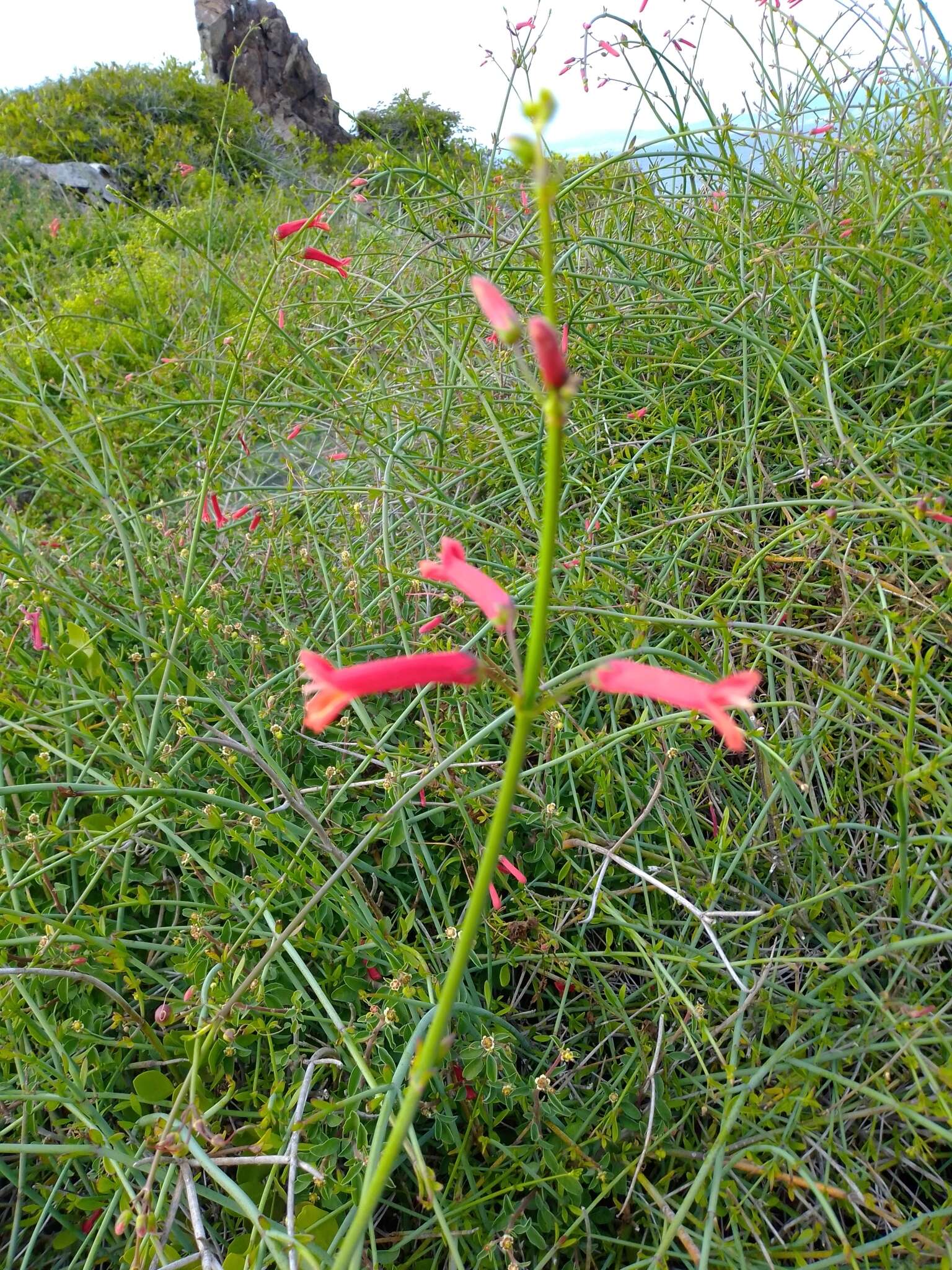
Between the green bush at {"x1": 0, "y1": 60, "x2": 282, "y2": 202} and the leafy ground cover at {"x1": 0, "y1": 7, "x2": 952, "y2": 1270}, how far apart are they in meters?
5.60

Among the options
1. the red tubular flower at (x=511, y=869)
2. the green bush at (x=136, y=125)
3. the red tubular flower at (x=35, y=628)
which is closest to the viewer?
the red tubular flower at (x=511, y=869)

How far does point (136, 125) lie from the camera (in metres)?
7.64

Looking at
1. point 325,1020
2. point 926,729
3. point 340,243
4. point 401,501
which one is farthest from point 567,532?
point 340,243

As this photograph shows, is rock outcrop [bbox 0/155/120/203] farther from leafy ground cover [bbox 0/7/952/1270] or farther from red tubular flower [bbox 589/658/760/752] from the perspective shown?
red tubular flower [bbox 589/658/760/752]

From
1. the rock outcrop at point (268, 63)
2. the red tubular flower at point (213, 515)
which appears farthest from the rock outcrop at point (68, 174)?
the red tubular flower at point (213, 515)

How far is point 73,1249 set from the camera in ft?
Result: 3.62

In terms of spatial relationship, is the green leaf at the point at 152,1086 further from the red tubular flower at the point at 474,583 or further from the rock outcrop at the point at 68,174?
the rock outcrop at the point at 68,174

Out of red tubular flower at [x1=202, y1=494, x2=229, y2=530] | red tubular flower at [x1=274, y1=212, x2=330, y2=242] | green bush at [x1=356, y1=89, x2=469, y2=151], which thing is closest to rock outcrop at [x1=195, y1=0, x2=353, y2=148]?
green bush at [x1=356, y1=89, x2=469, y2=151]

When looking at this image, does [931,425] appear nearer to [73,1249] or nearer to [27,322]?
[73,1249]

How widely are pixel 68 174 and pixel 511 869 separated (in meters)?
7.21

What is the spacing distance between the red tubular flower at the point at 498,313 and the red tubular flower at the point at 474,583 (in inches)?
6.1

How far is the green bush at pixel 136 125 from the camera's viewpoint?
688cm

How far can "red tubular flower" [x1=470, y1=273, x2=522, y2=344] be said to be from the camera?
1.35 feet

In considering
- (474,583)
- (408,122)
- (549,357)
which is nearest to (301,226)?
(474,583)
